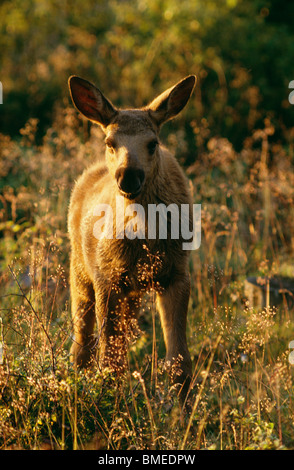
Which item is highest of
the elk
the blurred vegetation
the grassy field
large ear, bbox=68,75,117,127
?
the blurred vegetation

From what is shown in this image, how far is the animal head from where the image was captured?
424 centimetres

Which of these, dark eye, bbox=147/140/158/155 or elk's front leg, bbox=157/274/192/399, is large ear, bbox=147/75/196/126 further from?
elk's front leg, bbox=157/274/192/399

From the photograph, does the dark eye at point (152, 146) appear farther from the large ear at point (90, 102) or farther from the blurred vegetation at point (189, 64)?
the blurred vegetation at point (189, 64)

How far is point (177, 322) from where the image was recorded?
4629 millimetres

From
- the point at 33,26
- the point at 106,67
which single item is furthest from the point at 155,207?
the point at 33,26

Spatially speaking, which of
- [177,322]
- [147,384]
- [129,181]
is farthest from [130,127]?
Result: [147,384]

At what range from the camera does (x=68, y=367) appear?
378cm

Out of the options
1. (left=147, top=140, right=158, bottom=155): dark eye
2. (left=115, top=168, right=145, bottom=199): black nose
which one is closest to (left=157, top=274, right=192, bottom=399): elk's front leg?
(left=115, top=168, right=145, bottom=199): black nose

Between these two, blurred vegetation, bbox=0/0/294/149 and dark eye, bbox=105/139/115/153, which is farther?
blurred vegetation, bbox=0/0/294/149

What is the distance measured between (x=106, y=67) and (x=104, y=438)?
12.9m

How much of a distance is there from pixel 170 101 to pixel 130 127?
19.8 inches

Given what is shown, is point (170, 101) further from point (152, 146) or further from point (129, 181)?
point (129, 181)

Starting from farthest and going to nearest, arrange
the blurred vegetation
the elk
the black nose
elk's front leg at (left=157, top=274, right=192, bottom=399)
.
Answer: the blurred vegetation, elk's front leg at (left=157, top=274, right=192, bottom=399), the elk, the black nose
